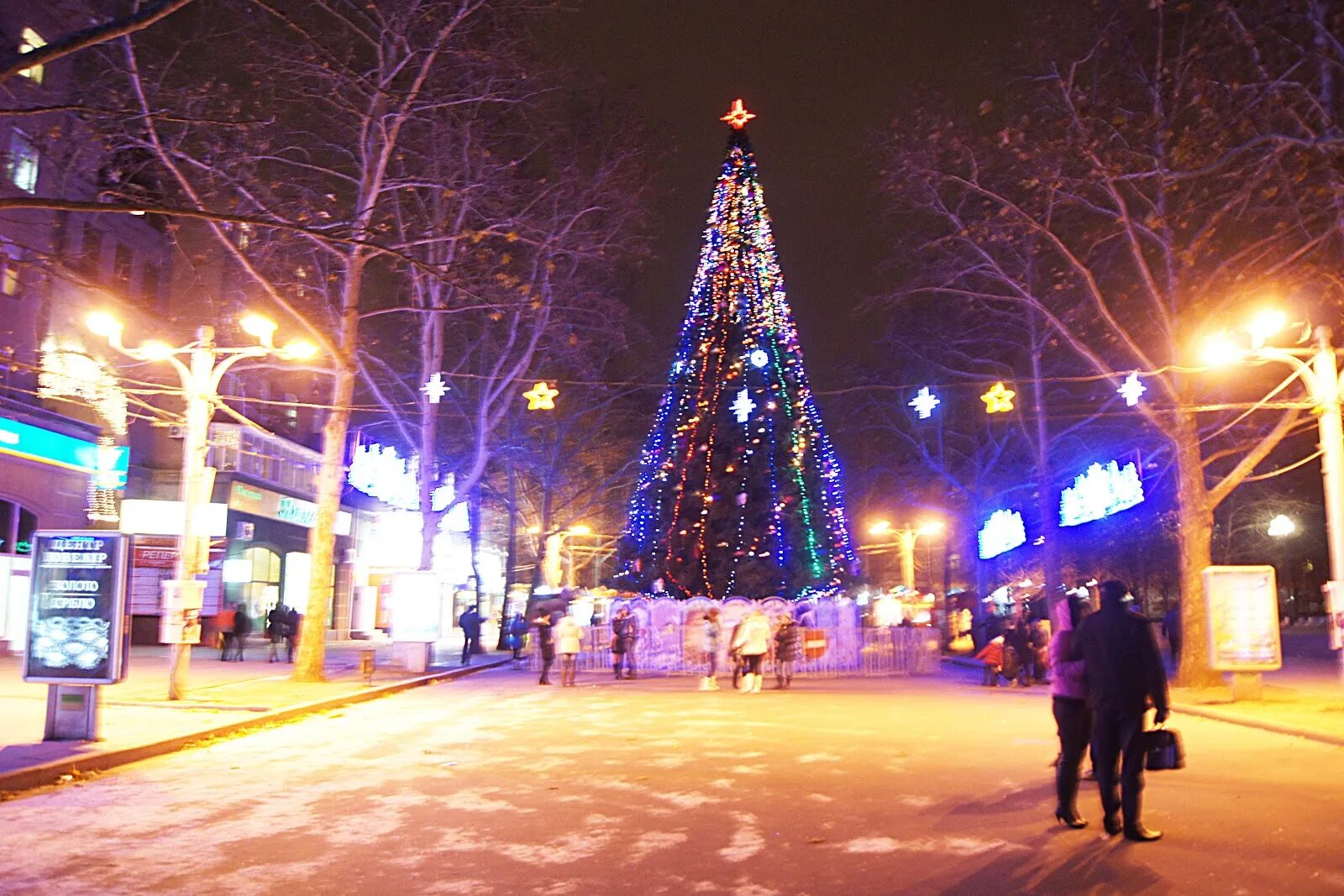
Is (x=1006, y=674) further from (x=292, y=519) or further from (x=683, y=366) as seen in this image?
(x=292, y=519)

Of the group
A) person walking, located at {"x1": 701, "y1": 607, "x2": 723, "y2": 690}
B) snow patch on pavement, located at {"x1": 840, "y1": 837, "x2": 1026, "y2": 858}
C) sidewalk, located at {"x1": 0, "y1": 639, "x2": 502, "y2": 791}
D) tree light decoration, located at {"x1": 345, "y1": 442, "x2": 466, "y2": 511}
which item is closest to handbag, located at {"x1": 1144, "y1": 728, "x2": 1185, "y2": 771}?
snow patch on pavement, located at {"x1": 840, "y1": 837, "x2": 1026, "y2": 858}

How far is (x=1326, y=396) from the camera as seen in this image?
1752 centimetres

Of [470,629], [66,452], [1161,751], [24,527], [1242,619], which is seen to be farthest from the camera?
[470,629]

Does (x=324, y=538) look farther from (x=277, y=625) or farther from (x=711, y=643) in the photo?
(x=277, y=625)

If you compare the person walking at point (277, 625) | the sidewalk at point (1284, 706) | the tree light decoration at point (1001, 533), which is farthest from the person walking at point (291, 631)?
the tree light decoration at point (1001, 533)

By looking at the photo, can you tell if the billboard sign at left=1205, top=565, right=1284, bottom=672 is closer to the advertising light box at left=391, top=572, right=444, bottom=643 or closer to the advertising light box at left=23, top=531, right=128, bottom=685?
the advertising light box at left=23, top=531, right=128, bottom=685

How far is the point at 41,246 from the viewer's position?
91.0 feet

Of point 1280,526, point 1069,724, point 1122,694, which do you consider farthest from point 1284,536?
point 1122,694

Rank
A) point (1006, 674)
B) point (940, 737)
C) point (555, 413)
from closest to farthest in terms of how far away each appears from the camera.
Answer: point (940, 737) → point (1006, 674) → point (555, 413)

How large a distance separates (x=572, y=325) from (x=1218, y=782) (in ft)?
80.4

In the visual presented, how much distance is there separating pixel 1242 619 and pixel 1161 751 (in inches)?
513

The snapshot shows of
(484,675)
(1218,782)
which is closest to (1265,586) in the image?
(1218,782)

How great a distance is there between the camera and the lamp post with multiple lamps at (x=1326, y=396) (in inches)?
667

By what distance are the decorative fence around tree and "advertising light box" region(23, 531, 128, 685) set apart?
17.3 m
